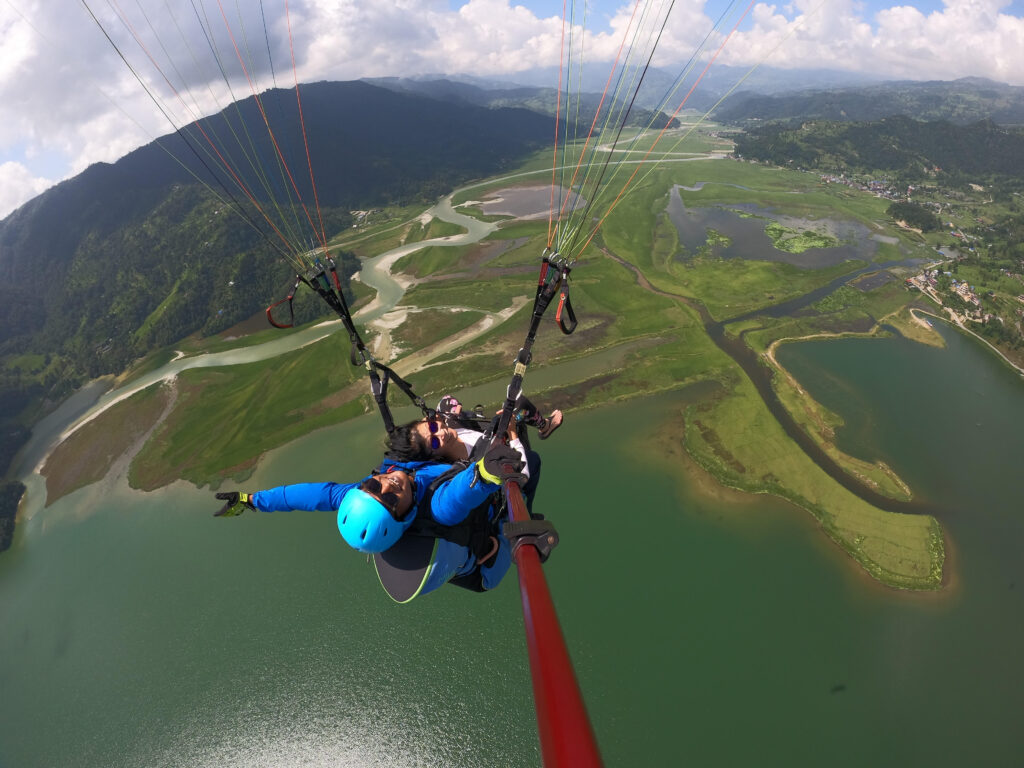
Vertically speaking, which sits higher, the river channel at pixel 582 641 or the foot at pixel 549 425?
the foot at pixel 549 425

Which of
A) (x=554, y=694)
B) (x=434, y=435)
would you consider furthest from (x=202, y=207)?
(x=554, y=694)

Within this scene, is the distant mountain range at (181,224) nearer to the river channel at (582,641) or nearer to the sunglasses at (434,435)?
the river channel at (582,641)

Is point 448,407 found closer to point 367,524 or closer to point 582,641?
point 367,524

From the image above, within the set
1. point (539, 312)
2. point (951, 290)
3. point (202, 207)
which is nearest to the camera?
point (539, 312)

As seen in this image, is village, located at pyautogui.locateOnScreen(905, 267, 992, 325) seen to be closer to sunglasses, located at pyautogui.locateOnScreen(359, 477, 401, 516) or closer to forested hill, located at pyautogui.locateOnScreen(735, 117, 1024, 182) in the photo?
sunglasses, located at pyautogui.locateOnScreen(359, 477, 401, 516)

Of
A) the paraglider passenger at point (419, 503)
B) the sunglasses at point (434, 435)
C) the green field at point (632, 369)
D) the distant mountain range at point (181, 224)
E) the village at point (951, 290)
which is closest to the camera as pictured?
the paraglider passenger at point (419, 503)

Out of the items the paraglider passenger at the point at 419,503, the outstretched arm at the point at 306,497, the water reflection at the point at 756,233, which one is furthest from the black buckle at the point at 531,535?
the water reflection at the point at 756,233

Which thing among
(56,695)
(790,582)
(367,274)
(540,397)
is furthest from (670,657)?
(367,274)
